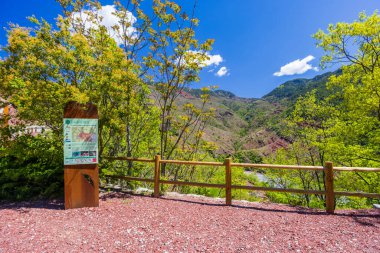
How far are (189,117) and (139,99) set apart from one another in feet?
9.27

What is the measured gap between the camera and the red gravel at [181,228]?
→ 152 inches

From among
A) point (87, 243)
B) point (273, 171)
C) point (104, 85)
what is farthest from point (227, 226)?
point (273, 171)

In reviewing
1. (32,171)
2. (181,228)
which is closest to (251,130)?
(32,171)

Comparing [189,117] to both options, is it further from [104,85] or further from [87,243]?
[87,243]

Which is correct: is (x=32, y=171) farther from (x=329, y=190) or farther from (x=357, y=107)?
(x=357, y=107)

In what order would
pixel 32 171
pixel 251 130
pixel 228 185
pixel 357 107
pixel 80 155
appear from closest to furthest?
1. pixel 80 155
2. pixel 228 185
3. pixel 32 171
4. pixel 357 107
5. pixel 251 130

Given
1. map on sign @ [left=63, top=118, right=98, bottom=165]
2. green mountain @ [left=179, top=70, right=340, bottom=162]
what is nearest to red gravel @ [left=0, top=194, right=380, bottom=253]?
map on sign @ [left=63, top=118, right=98, bottom=165]

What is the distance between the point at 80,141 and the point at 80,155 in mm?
358

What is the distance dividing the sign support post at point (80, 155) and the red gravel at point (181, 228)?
363mm

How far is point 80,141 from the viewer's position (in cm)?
576

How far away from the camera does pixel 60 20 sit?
618 centimetres

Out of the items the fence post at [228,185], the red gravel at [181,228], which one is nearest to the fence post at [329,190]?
the red gravel at [181,228]

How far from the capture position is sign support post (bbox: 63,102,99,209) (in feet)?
18.4

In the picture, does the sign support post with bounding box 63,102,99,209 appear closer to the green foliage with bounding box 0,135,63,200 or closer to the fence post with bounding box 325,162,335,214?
the green foliage with bounding box 0,135,63,200
